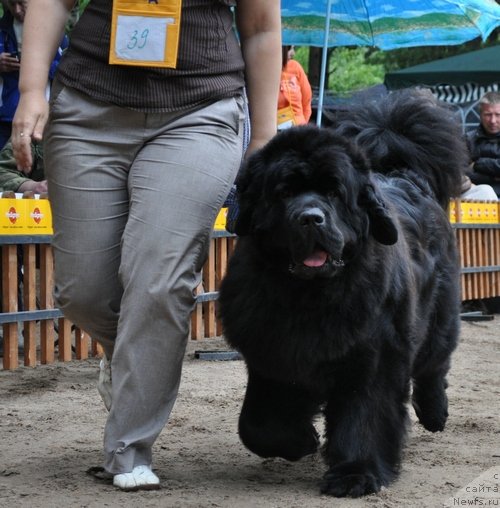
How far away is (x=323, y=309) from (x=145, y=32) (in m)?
1.17

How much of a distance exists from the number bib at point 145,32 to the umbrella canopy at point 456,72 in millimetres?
12912

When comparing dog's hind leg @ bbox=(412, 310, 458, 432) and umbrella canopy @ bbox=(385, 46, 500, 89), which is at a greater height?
umbrella canopy @ bbox=(385, 46, 500, 89)

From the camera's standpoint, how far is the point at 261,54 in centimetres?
382

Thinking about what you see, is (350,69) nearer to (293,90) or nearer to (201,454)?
(293,90)

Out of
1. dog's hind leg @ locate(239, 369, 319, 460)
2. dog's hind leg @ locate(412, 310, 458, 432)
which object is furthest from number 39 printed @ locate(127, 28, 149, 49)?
dog's hind leg @ locate(412, 310, 458, 432)

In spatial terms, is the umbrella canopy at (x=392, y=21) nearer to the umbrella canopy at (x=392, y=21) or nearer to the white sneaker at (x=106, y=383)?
the umbrella canopy at (x=392, y=21)

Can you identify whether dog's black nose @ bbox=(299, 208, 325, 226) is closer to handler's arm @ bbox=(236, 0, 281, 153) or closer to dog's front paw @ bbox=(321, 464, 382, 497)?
handler's arm @ bbox=(236, 0, 281, 153)

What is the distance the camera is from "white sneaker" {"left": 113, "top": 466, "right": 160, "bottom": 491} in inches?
142

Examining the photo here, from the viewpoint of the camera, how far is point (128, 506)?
11.2ft

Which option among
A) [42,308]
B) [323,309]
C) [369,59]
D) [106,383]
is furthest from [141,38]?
[369,59]

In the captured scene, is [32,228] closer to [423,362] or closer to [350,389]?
[423,362]

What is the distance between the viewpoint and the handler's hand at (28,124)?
351 centimetres

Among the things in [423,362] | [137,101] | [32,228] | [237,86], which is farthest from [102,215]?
[32,228]

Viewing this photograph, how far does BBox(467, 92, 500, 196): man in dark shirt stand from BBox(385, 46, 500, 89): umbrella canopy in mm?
4168
